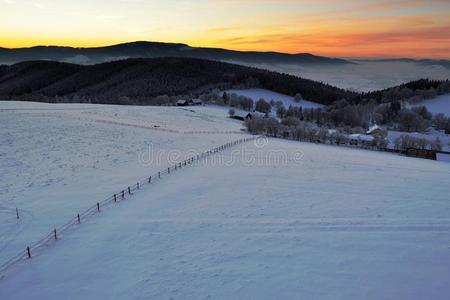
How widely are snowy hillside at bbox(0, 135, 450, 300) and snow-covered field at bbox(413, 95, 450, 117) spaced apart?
14112cm

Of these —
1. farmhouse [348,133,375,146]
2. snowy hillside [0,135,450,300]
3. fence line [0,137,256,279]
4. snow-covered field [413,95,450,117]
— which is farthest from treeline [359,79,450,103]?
fence line [0,137,256,279]

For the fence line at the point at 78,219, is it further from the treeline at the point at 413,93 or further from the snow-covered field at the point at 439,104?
the treeline at the point at 413,93

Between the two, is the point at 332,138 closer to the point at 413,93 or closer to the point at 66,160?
the point at 66,160

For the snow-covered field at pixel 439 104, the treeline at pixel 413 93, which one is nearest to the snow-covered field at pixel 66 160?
the snow-covered field at pixel 439 104

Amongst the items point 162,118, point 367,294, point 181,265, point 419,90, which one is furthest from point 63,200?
point 419,90

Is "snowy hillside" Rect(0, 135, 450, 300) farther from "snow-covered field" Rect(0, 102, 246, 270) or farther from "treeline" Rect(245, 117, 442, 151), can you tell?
"treeline" Rect(245, 117, 442, 151)

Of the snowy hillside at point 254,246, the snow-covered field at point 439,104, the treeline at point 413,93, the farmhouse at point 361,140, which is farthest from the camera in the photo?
the treeline at point 413,93

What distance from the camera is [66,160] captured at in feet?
127

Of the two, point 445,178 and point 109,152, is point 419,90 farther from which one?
point 109,152

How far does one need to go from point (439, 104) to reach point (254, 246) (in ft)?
570

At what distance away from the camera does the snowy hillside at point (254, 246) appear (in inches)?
579

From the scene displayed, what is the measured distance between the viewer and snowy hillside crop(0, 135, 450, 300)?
14711 mm

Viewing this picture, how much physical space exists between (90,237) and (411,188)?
26.1 metres

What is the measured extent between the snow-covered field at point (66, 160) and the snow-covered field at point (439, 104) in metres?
121
